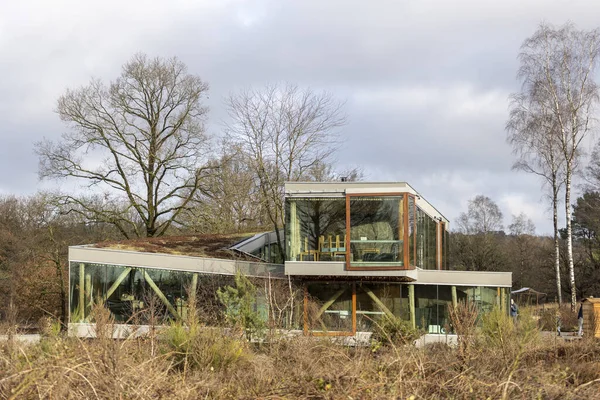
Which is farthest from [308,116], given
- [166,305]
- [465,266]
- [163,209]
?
[465,266]

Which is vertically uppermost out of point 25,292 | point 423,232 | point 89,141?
point 89,141

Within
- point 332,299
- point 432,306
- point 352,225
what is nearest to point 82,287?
point 332,299

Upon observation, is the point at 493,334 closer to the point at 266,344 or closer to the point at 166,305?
the point at 266,344

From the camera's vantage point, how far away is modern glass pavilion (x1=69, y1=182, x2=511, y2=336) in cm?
2414

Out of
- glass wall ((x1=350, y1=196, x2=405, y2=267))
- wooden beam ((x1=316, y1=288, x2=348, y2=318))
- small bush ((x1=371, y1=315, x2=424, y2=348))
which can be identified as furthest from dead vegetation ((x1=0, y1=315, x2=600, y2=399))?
wooden beam ((x1=316, y1=288, x2=348, y2=318))

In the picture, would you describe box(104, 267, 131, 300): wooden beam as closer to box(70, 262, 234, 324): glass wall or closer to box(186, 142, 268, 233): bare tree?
box(70, 262, 234, 324): glass wall

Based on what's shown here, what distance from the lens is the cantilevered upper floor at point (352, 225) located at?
24.1 meters

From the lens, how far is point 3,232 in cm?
3894

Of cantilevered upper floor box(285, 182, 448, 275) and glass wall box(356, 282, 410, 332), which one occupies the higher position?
cantilevered upper floor box(285, 182, 448, 275)

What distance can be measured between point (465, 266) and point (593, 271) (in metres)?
14.4

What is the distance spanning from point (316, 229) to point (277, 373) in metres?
13.9

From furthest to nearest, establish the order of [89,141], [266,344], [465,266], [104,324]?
[465,266], [89,141], [266,344], [104,324]

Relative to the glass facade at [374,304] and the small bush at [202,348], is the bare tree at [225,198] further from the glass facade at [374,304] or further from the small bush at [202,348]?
the small bush at [202,348]

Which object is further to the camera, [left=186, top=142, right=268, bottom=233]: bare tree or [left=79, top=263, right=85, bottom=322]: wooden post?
[left=186, top=142, right=268, bottom=233]: bare tree
